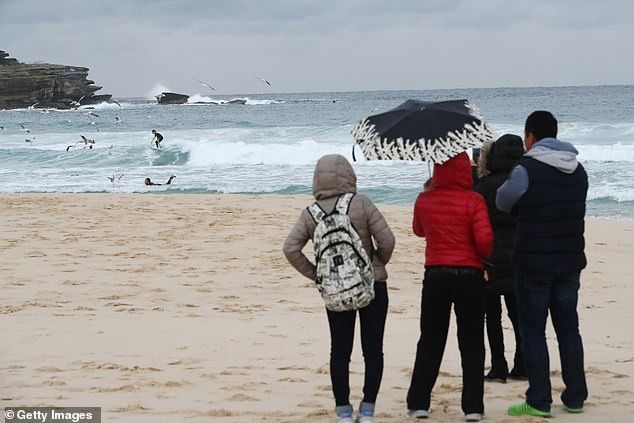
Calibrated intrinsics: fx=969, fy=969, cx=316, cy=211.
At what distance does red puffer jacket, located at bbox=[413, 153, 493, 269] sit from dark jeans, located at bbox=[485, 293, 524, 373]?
3.63 ft

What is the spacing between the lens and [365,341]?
16.8 ft

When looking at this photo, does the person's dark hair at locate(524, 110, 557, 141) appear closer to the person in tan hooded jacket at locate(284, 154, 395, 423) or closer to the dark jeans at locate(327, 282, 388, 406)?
the person in tan hooded jacket at locate(284, 154, 395, 423)

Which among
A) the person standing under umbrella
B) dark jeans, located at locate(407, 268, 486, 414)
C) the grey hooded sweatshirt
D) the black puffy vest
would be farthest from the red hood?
the person standing under umbrella

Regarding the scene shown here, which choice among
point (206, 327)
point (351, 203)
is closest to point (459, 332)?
point (351, 203)

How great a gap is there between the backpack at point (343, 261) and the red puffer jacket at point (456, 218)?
424 mm

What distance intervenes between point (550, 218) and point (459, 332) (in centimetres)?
79

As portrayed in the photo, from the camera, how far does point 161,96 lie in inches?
4540

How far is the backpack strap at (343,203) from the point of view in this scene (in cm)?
495

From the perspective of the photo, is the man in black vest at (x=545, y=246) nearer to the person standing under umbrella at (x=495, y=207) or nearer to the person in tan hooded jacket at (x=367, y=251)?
the person standing under umbrella at (x=495, y=207)

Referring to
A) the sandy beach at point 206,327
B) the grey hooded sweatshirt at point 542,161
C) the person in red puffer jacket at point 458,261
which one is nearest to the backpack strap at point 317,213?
the person in red puffer jacket at point 458,261

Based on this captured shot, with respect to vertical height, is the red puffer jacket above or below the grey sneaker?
above

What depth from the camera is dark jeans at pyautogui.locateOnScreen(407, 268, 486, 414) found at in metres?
5.13

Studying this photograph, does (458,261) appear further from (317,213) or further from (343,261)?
(317,213)

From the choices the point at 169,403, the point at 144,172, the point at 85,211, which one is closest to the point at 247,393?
the point at 169,403
